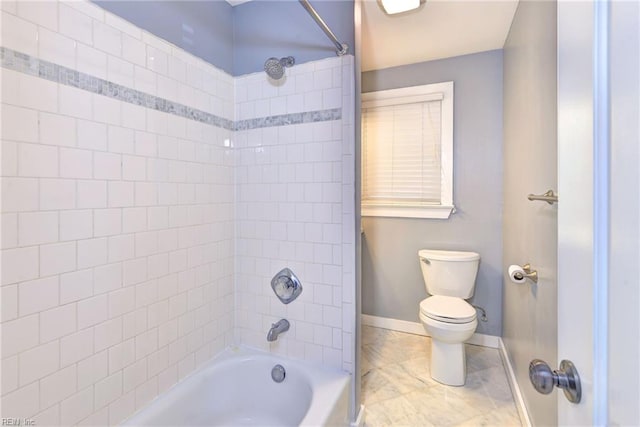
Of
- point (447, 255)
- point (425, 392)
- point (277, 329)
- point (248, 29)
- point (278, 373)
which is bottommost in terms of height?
point (425, 392)

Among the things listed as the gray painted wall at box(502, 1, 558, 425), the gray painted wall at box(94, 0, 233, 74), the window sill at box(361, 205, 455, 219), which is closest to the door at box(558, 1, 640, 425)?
the gray painted wall at box(502, 1, 558, 425)

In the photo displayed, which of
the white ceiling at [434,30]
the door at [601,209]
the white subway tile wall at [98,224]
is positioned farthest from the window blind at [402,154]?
the door at [601,209]

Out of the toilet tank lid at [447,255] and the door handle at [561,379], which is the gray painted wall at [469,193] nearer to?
the toilet tank lid at [447,255]

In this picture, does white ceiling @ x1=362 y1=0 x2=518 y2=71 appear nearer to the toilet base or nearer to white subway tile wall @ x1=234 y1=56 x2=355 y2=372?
white subway tile wall @ x1=234 y1=56 x2=355 y2=372

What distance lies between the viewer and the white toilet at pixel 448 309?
1.85 meters

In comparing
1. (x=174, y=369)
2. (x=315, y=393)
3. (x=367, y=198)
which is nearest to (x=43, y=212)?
(x=174, y=369)

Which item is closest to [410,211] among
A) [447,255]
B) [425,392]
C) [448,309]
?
[447,255]

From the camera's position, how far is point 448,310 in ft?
6.30

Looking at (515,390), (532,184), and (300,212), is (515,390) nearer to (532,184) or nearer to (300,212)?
(532,184)

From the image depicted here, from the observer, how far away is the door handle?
1.64ft

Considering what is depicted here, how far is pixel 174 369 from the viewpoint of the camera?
1430mm

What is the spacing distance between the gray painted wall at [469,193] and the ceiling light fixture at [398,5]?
2.77 ft

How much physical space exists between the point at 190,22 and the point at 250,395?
201cm

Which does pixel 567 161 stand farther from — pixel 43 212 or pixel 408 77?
pixel 408 77
